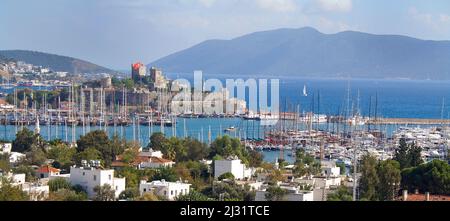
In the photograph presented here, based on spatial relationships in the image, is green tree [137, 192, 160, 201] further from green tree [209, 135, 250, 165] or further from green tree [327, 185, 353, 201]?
green tree [209, 135, 250, 165]

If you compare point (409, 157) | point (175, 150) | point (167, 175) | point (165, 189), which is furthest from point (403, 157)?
point (165, 189)

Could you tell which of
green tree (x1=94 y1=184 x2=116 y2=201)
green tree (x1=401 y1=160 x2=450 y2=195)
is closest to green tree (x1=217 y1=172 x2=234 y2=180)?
green tree (x1=94 y1=184 x2=116 y2=201)

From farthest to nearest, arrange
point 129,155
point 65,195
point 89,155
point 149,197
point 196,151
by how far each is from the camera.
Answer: point 196,151, point 129,155, point 89,155, point 65,195, point 149,197

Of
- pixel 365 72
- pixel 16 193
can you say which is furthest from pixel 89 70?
pixel 16 193

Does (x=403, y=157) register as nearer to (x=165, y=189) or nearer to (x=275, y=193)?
(x=165, y=189)

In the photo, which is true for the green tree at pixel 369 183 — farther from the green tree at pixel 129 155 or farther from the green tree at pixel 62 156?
the green tree at pixel 129 155

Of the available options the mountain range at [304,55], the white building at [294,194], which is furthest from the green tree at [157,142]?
the mountain range at [304,55]
